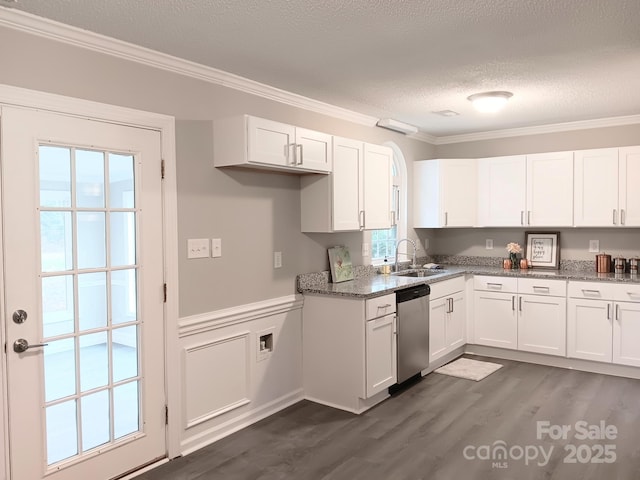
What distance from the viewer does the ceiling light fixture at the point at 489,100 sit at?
13.0 feet

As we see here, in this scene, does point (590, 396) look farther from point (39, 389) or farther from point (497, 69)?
point (39, 389)

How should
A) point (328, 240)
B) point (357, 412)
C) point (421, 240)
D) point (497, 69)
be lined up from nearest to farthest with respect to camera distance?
point (497, 69) → point (357, 412) → point (328, 240) → point (421, 240)

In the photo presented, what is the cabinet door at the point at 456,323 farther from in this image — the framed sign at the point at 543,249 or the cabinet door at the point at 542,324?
the framed sign at the point at 543,249

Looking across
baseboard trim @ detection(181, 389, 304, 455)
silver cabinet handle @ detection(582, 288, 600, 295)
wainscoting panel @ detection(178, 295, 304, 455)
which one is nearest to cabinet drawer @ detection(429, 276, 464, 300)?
silver cabinet handle @ detection(582, 288, 600, 295)

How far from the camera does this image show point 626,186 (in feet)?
15.7

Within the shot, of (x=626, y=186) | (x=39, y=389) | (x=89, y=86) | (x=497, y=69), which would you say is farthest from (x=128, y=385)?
(x=626, y=186)

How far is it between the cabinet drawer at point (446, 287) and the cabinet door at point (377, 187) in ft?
2.53

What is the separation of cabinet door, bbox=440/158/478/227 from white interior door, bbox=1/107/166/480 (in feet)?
11.5

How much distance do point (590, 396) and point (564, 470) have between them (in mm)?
1422

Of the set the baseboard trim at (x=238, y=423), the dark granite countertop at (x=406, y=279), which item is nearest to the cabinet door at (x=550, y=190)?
the dark granite countertop at (x=406, y=279)

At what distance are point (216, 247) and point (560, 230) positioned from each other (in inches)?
153

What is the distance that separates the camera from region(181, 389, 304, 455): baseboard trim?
3199 millimetres

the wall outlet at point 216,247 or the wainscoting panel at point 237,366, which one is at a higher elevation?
the wall outlet at point 216,247

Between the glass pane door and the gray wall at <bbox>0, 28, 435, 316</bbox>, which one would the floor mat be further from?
the glass pane door
